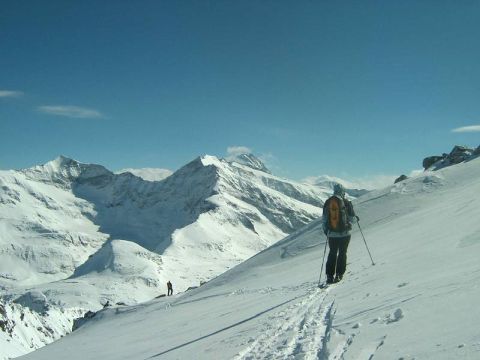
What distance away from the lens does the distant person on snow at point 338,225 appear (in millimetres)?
12633

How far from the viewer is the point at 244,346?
7387mm

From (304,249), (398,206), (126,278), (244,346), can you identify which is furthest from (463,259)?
(126,278)

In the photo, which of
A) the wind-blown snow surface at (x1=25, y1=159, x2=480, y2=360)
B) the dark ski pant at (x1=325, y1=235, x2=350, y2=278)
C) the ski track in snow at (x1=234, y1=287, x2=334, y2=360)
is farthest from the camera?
the dark ski pant at (x1=325, y1=235, x2=350, y2=278)

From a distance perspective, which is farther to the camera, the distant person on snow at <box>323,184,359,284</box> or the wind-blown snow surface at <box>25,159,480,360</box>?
the distant person on snow at <box>323,184,359,284</box>

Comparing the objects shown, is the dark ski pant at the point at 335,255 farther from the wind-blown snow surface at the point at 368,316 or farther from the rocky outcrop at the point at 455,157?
the rocky outcrop at the point at 455,157

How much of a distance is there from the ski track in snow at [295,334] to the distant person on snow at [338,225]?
2.98 metres

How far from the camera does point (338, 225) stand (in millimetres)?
12641

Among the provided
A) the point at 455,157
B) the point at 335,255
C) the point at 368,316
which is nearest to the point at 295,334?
the point at 368,316

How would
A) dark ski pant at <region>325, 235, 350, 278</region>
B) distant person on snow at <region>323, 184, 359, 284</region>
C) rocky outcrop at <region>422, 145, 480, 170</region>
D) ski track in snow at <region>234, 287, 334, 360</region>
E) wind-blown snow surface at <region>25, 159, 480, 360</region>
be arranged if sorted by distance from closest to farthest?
wind-blown snow surface at <region>25, 159, 480, 360</region> → ski track in snow at <region>234, 287, 334, 360</region> → distant person on snow at <region>323, 184, 359, 284</region> → dark ski pant at <region>325, 235, 350, 278</region> → rocky outcrop at <region>422, 145, 480, 170</region>

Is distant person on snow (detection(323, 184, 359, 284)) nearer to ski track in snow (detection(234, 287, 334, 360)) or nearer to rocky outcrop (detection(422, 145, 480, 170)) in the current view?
ski track in snow (detection(234, 287, 334, 360))

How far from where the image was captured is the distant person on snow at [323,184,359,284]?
12.6 meters

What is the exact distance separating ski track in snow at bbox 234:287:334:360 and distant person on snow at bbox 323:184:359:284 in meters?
2.98

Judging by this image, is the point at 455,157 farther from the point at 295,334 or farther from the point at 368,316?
the point at 295,334

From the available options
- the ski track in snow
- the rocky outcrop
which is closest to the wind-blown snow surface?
the ski track in snow
